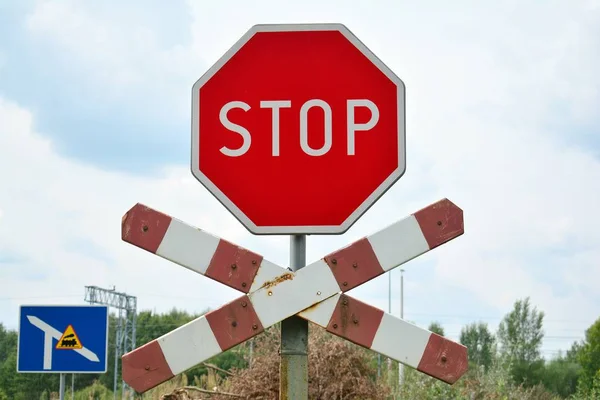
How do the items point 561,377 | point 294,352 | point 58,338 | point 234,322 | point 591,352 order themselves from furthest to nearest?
1. point 591,352
2. point 561,377
3. point 58,338
4. point 294,352
5. point 234,322

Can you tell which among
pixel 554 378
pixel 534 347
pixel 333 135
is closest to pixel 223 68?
pixel 333 135

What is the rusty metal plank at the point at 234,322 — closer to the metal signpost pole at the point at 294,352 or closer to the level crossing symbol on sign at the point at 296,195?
the level crossing symbol on sign at the point at 296,195

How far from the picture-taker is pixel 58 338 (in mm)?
8023

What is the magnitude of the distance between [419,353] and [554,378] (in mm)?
49543

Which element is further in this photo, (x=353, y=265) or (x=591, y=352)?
(x=591, y=352)

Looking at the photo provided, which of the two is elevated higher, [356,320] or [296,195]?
[296,195]

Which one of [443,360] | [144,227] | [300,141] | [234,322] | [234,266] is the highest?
[300,141]

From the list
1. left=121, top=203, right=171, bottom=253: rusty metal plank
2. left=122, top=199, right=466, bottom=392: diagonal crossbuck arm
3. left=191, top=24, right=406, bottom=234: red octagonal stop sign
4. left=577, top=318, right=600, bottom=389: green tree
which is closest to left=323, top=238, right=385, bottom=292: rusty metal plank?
left=122, top=199, right=466, bottom=392: diagonal crossbuck arm

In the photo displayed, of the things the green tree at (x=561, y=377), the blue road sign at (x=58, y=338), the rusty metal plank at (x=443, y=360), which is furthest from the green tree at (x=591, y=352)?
the rusty metal plank at (x=443, y=360)

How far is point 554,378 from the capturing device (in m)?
49.8

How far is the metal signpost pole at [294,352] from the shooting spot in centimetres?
301

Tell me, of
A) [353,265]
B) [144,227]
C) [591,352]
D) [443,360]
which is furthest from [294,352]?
[591,352]

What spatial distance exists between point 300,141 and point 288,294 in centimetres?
52

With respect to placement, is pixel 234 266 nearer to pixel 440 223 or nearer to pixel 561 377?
pixel 440 223
